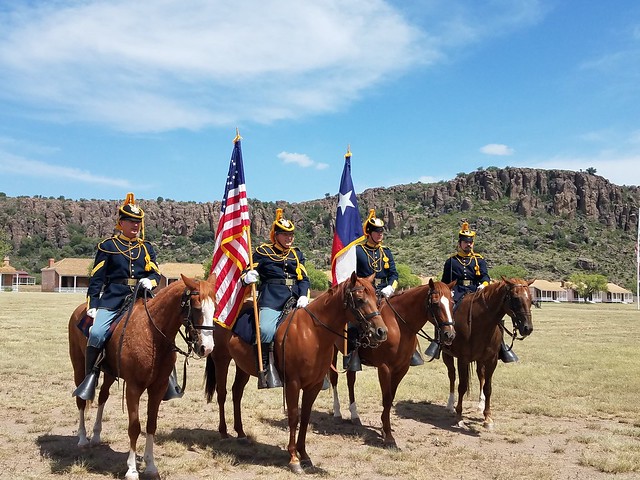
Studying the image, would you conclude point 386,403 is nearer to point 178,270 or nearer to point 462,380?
point 462,380

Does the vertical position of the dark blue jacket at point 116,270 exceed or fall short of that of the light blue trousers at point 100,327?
it exceeds it

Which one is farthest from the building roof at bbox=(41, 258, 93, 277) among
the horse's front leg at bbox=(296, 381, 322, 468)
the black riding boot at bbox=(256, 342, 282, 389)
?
the horse's front leg at bbox=(296, 381, 322, 468)

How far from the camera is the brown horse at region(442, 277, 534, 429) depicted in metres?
11.0

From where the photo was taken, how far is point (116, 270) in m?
8.49

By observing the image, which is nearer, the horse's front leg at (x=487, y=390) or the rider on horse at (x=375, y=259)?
the horse's front leg at (x=487, y=390)

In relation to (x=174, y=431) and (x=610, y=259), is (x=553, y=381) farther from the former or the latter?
A: (x=610, y=259)

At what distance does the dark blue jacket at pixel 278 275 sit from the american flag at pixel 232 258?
30 centimetres

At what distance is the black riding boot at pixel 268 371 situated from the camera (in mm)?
8531

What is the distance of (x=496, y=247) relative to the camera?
125062 millimetres

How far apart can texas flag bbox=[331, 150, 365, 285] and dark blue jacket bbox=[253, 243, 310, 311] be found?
1430 mm

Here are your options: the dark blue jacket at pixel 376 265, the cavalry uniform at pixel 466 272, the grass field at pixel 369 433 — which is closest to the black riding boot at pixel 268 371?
the grass field at pixel 369 433

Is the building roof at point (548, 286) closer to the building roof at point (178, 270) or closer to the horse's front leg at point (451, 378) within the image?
the building roof at point (178, 270)

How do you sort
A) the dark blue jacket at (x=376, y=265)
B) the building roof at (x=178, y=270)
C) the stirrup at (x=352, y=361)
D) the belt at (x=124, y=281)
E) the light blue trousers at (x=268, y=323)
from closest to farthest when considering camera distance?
the belt at (x=124, y=281) → the light blue trousers at (x=268, y=323) → the stirrup at (x=352, y=361) → the dark blue jacket at (x=376, y=265) → the building roof at (x=178, y=270)

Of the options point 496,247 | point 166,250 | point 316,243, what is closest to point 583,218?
point 496,247
